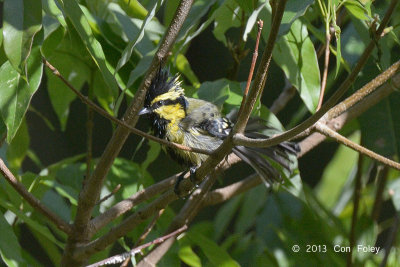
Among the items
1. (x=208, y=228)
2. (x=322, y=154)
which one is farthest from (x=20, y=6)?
(x=322, y=154)

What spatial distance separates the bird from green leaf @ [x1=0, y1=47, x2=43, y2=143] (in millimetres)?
618

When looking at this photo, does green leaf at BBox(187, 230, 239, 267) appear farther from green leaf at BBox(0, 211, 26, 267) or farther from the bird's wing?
green leaf at BBox(0, 211, 26, 267)

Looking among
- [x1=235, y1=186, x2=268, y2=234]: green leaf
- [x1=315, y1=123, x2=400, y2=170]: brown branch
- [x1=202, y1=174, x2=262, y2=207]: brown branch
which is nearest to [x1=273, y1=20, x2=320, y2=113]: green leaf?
[x1=315, y1=123, x2=400, y2=170]: brown branch

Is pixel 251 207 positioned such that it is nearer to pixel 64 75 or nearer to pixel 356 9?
pixel 64 75

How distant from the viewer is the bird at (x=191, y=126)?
211 cm

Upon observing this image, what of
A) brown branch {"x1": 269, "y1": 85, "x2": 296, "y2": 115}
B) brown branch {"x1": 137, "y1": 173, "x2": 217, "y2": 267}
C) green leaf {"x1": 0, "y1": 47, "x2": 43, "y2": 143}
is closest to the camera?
green leaf {"x1": 0, "y1": 47, "x2": 43, "y2": 143}

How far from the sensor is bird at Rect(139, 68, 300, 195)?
2.11 m

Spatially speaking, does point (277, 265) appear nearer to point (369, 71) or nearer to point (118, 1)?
point (369, 71)

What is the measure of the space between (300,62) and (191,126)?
0.56m

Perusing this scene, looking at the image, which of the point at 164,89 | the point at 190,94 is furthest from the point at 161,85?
the point at 190,94

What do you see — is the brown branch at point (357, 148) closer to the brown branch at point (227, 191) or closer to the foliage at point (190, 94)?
the foliage at point (190, 94)

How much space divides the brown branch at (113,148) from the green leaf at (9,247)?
0.45ft

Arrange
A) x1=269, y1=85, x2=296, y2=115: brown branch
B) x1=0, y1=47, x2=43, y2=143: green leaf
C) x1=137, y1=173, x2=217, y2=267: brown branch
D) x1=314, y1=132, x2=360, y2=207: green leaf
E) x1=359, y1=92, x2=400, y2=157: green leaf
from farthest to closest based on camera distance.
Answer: x1=314, y1=132, x2=360, y2=207: green leaf < x1=269, y1=85, x2=296, y2=115: brown branch < x1=359, y1=92, x2=400, y2=157: green leaf < x1=137, y1=173, x2=217, y2=267: brown branch < x1=0, y1=47, x2=43, y2=143: green leaf

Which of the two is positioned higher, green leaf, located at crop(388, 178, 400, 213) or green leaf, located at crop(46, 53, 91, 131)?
green leaf, located at crop(46, 53, 91, 131)
